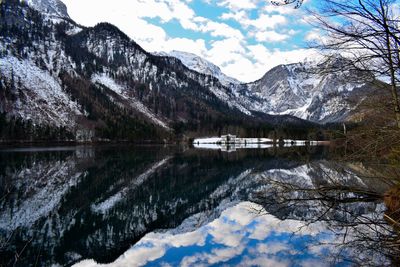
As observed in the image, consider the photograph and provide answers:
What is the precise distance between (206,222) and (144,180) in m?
21.9

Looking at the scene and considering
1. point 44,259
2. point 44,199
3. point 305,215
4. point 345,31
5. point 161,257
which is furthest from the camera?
point 44,199

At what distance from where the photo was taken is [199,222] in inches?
952

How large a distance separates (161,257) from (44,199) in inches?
752

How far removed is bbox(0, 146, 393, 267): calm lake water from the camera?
13234mm

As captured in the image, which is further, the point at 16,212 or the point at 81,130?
the point at 81,130

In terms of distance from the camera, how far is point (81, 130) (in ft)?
626

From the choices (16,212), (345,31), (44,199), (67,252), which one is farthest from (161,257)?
(44,199)

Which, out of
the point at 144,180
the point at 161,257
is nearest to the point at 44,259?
the point at 161,257

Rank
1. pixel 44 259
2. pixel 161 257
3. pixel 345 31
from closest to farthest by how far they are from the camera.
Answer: pixel 345 31 < pixel 161 257 < pixel 44 259

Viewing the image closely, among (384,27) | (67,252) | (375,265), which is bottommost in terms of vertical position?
(67,252)

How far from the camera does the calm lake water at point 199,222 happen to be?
521 inches

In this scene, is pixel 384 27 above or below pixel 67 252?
above

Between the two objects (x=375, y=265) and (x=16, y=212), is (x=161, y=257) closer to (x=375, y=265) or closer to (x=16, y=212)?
(x=375, y=265)

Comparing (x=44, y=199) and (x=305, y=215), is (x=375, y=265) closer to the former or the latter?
(x=305, y=215)
